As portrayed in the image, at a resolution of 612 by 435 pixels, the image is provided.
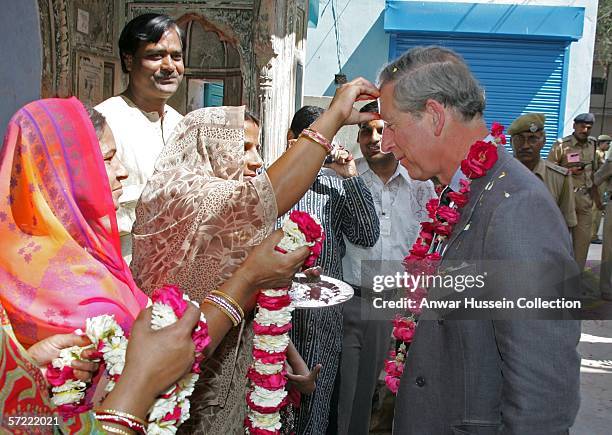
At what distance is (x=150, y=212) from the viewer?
2.23 metres

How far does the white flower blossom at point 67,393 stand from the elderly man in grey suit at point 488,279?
40.7 inches

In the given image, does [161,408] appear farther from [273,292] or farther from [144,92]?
[144,92]

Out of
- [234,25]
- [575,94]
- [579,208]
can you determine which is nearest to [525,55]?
[575,94]

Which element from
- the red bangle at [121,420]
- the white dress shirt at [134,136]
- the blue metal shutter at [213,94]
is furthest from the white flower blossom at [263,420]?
the blue metal shutter at [213,94]

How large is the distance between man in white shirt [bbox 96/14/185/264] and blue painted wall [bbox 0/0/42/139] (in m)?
0.78

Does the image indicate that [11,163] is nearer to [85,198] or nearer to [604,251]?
[85,198]

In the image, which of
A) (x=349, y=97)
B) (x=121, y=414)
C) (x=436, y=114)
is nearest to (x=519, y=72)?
(x=349, y=97)

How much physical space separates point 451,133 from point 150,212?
3.77ft

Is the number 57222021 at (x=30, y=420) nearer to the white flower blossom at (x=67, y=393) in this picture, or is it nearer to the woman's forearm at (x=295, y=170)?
the white flower blossom at (x=67, y=393)

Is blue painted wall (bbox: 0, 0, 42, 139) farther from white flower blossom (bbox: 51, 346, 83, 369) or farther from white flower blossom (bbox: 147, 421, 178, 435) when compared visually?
white flower blossom (bbox: 147, 421, 178, 435)

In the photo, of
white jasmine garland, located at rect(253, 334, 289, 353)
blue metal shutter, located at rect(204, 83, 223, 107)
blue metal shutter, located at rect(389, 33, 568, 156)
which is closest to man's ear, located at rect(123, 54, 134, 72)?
white jasmine garland, located at rect(253, 334, 289, 353)

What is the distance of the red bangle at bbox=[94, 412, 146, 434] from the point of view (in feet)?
4.08

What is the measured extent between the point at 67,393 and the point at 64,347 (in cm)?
14

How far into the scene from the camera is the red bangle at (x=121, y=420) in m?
1.24
